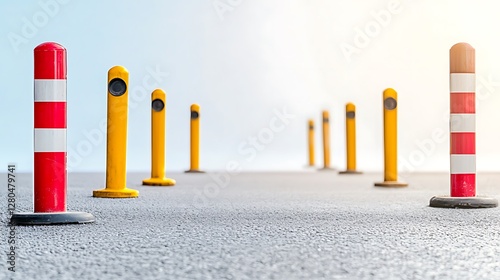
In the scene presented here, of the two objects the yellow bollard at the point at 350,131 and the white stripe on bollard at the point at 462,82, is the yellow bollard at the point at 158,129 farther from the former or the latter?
the white stripe on bollard at the point at 462,82

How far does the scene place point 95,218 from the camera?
5.17 meters

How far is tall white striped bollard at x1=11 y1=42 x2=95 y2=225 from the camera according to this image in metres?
4.88

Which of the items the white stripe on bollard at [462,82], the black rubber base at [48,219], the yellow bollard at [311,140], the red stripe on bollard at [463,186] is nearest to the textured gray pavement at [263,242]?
the black rubber base at [48,219]

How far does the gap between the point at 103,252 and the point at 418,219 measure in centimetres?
222

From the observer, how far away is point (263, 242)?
3.95m

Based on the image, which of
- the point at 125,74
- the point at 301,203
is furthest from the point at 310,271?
the point at 125,74

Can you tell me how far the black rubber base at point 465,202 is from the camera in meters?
6.13

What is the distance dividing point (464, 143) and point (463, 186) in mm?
313

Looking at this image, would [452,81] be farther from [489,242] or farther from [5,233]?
[5,233]

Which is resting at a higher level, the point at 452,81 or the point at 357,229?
the point at 452,81

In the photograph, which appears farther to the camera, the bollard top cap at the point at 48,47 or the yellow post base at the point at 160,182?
the yellow post base at the point at 160,182

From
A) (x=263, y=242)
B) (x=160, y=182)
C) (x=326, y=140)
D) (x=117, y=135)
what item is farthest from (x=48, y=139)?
(x=326, y=140)

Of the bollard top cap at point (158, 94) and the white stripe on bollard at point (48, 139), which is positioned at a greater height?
the bollard top cap at point (158, 94)

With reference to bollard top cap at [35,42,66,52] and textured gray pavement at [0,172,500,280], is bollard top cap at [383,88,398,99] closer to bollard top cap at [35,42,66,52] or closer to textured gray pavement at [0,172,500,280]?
textured gray pavement at [0,172,500,280]
